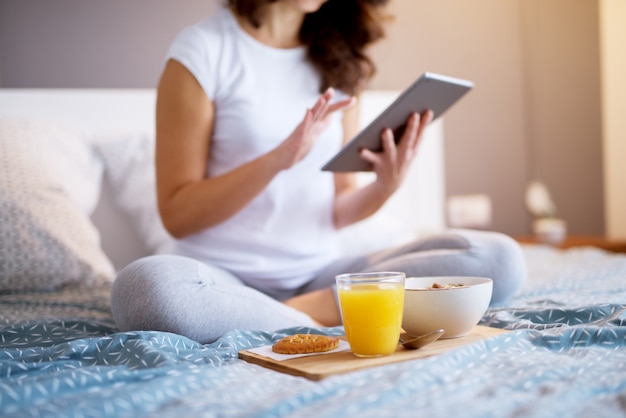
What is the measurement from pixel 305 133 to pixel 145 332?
50 cm

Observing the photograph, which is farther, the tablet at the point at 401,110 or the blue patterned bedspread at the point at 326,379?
the tablet at the point at 401,110

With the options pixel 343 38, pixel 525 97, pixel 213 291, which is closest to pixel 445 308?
pixel 213 291

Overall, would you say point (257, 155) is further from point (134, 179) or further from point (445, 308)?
point (445, 308)

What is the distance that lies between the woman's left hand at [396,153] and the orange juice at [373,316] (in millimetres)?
582

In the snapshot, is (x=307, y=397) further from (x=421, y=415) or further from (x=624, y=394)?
(x=624, y=394)

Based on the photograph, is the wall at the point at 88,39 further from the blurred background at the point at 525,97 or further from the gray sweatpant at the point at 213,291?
the gray sweatpant at the point at 213,291

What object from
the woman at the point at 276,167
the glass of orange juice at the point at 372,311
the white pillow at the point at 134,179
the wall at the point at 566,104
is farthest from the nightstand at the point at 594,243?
the glass of orange juice at the point at 372,311

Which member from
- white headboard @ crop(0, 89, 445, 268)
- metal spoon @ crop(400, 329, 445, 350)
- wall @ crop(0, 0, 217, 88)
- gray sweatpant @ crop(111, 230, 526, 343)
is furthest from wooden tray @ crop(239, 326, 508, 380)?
wall @ crop(0, 0, 217, 88)

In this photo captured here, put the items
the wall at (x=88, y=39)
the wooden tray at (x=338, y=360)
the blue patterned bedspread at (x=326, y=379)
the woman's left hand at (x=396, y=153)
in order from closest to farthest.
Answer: the blue patterned bedspread at (x=326, y=379) → the wooden tray at (x=338, y=360) → the woman's left hand at (x=396, y=153) → the wall at (x=88, y=39)

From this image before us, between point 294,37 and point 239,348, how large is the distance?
96 centimetres

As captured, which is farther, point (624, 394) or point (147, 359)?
point (147, 359)

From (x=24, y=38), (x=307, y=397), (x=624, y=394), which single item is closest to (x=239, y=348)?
(x=307, y=397)

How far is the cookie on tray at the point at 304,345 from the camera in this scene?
0.94 metres

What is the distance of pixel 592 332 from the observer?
39.3 inches
